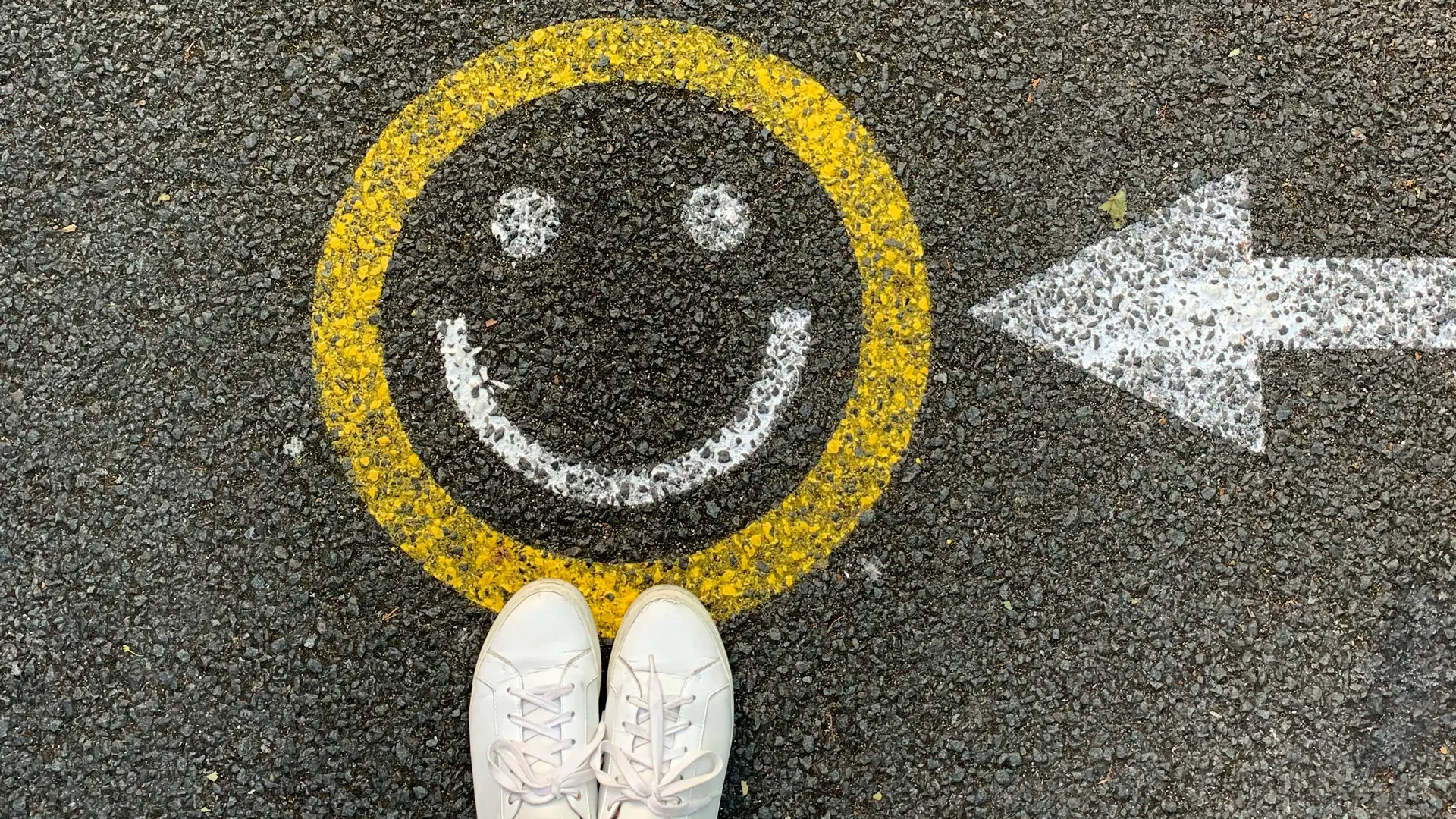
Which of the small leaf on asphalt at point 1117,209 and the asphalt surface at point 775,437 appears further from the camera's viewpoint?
Answer: the small leaf on asphalt at point 1117,209

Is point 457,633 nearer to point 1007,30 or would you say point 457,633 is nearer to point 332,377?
point 332,377

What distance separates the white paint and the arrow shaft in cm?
123

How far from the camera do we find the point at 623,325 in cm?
188

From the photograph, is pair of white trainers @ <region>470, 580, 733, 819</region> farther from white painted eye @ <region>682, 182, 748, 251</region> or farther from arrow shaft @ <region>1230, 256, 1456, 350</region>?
arrow shaft @ <region>1230, 256, 1456, 350</region>

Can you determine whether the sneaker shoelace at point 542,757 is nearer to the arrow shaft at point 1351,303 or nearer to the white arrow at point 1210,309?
the white arrow at point 1210,309

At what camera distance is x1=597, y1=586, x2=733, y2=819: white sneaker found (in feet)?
6.03

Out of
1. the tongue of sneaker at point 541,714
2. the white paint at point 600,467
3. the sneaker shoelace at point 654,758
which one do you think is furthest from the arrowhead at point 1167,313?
the tongue of sneaker at point 541,714

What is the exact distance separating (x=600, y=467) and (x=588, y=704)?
1.94 feet

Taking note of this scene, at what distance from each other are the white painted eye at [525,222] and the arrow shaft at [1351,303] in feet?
5.60

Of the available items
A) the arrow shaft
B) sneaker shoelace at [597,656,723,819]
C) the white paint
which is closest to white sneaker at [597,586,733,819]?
Answer: sneaker shoelace at [597,656,723,819]

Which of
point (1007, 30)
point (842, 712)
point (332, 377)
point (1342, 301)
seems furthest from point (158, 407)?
point (1342, 301)

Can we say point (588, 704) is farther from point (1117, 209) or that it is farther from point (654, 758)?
point (1117, 209)

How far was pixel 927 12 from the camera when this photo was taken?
6.46 ft

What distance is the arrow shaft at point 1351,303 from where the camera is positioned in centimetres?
190
